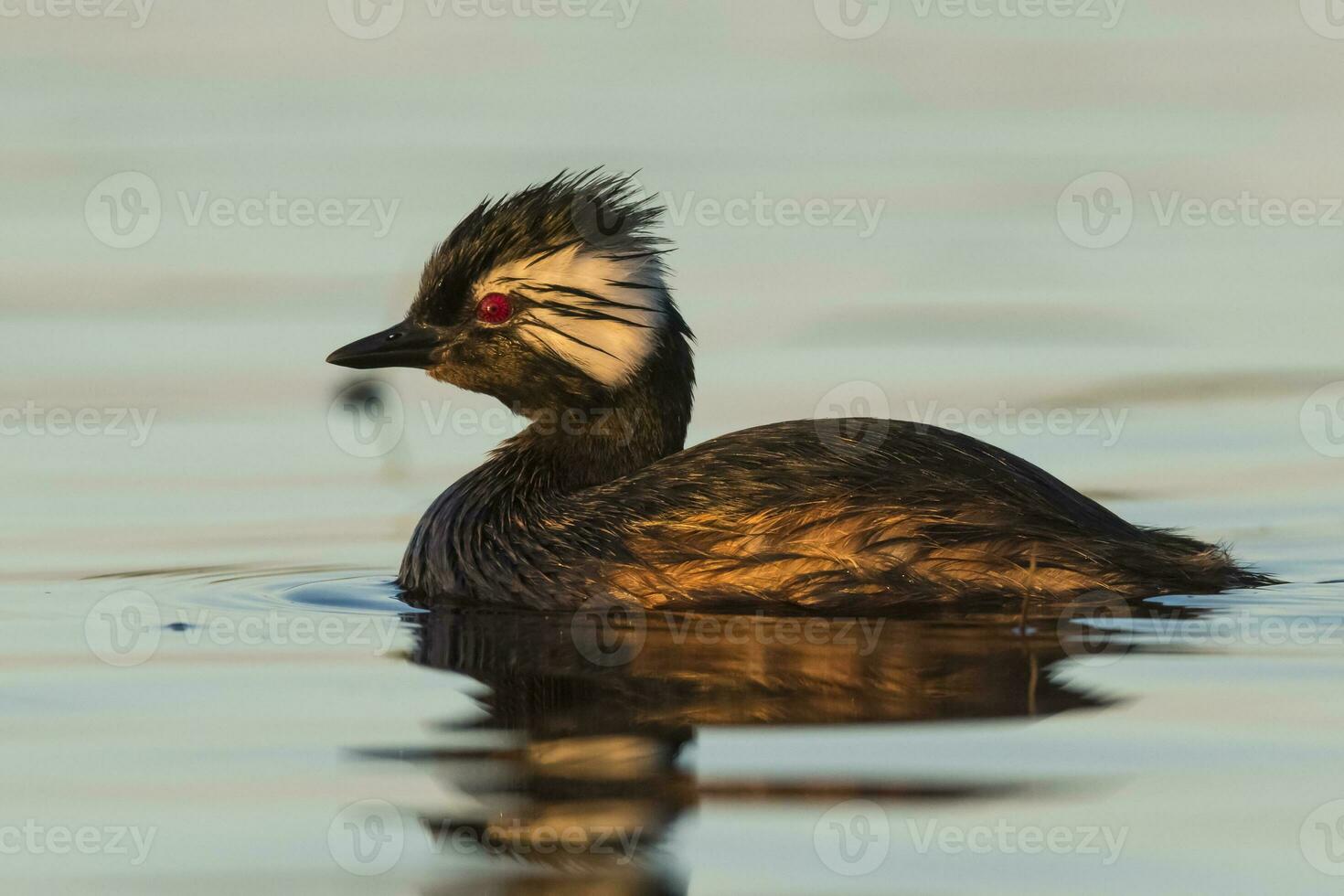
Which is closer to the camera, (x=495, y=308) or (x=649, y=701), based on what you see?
(x=649, y=701)

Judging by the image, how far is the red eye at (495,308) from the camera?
1226 centimetres

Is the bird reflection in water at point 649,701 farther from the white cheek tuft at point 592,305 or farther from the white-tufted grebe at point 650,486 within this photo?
the white cheek tuft at point 592,305

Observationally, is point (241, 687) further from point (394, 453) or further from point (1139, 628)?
point (394, 453)

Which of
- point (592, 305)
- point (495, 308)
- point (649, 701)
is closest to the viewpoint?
point (649, 701)

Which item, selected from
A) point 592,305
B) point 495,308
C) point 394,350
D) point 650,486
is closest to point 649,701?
point 650,486

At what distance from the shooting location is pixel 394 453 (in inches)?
581

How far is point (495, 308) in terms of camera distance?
40.3 feet

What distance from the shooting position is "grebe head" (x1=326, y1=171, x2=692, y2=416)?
39.4ft

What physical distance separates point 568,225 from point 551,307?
41cm

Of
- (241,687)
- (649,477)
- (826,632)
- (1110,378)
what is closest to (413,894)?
(241,687)

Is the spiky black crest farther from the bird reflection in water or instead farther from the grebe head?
the bird reflection in water

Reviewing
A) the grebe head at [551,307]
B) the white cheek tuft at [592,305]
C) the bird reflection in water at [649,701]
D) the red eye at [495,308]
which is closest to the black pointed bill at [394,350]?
the grebe head at [551,307]

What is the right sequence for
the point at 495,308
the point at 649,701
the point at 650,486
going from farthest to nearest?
the point at 495,308 < the point at 650,486 < the point at 649,701

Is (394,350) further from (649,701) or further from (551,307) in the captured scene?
(649,701)
